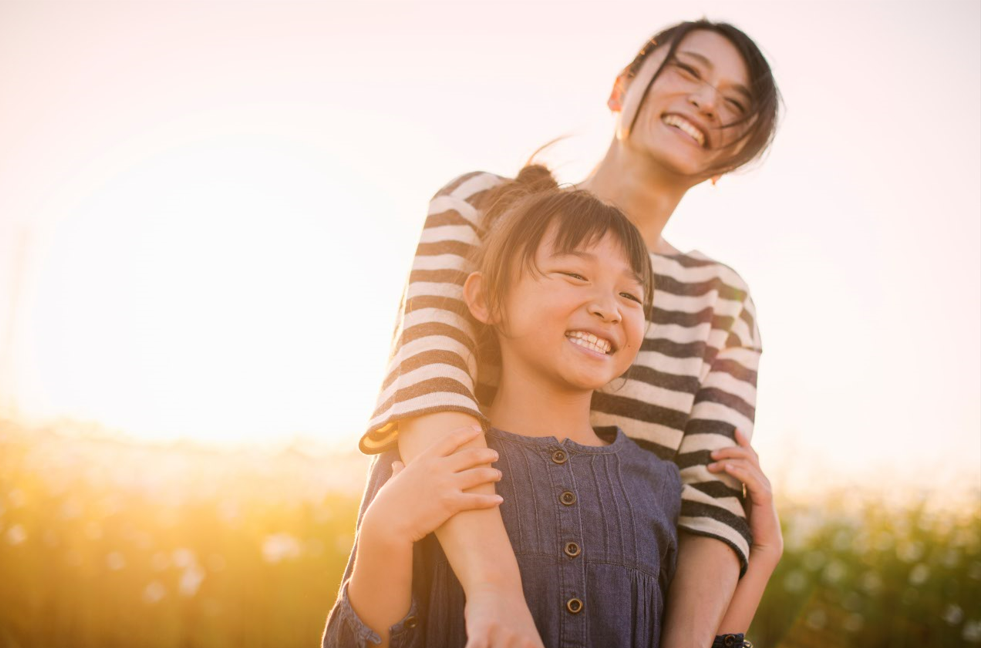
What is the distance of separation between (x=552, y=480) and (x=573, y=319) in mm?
391

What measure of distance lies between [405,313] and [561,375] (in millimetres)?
440

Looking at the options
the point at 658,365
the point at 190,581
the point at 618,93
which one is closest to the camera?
the point at 658,365

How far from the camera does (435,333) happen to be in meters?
1.96

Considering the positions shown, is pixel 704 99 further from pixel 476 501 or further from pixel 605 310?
pixel 476 501

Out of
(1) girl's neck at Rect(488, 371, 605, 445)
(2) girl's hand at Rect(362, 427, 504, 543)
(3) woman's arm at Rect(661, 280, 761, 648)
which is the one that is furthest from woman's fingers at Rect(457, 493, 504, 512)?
(3) woman's arm at Rect(661, 280, 761, 648)

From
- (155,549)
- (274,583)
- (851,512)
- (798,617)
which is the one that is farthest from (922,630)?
(155,549)

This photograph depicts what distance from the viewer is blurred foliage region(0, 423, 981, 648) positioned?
4.16 metres

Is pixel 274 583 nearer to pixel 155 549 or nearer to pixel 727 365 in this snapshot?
pixel 155 549

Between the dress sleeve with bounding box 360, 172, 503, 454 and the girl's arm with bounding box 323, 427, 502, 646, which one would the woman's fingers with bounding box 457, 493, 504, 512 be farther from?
the dress sleeve with bounding box 360, 172, 503, 454

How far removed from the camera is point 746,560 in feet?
6.79

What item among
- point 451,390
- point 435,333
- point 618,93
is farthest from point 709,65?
point 451,390

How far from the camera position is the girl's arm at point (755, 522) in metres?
2.11

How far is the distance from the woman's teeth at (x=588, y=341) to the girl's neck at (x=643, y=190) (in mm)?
691

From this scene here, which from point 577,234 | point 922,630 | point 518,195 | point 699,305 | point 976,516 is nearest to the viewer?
point 577,234
